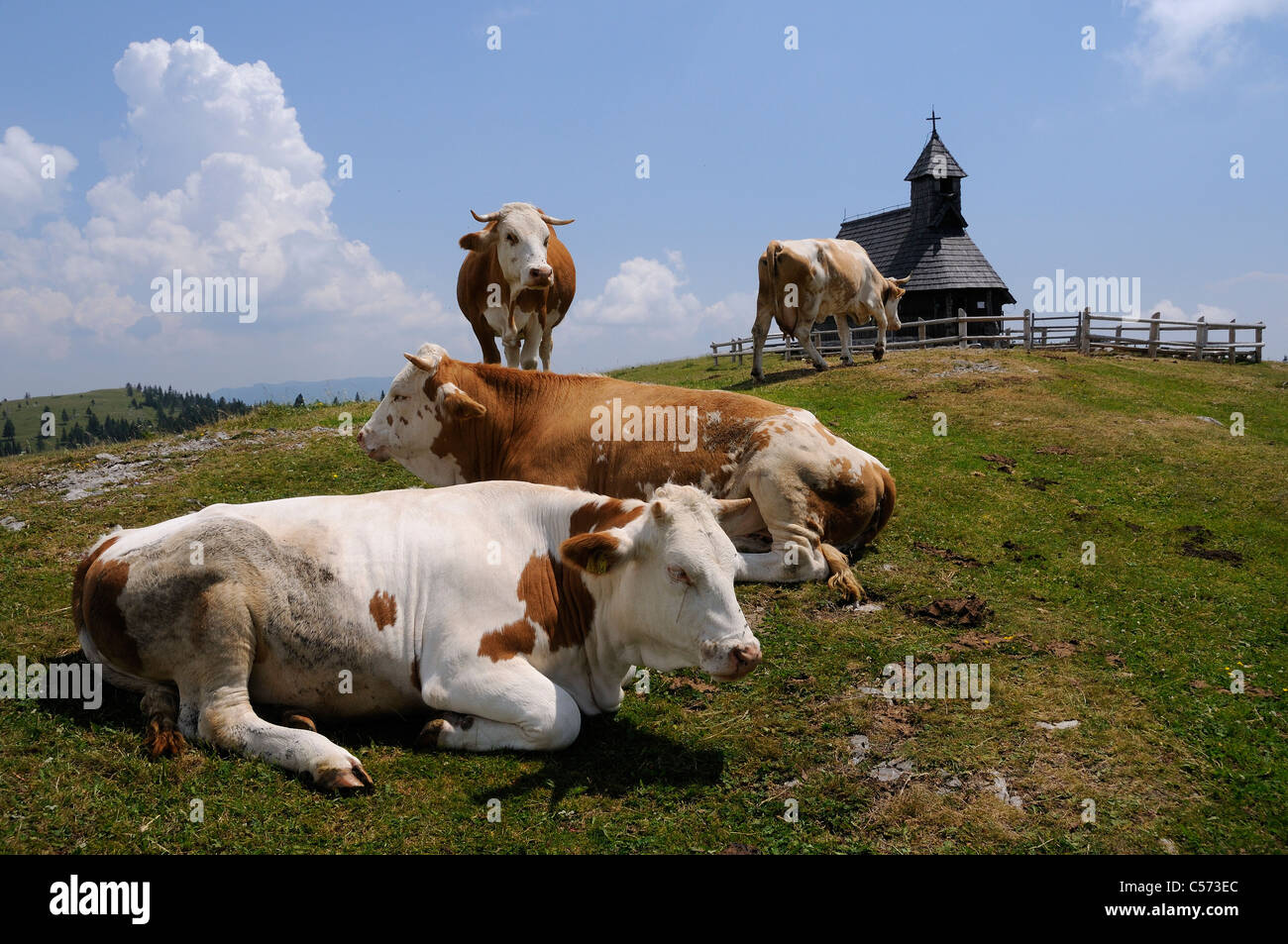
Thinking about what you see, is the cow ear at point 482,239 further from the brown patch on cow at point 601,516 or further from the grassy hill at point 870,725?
the brown patch on cow at point 601,516

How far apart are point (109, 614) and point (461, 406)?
13.2 feet

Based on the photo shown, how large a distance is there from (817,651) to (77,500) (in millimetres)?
9129

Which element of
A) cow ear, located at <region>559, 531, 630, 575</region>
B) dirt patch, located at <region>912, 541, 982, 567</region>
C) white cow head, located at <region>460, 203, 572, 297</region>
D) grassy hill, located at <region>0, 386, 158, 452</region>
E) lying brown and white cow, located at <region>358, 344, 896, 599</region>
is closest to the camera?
cow ear, located at <region>559, 531, 630, 575</region>

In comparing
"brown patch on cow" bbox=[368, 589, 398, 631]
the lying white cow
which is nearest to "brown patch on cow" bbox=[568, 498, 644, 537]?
the lying white cow

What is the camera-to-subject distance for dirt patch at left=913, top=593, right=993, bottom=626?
771 centimetres

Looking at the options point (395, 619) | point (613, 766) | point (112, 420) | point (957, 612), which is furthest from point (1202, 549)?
point (112, 420)

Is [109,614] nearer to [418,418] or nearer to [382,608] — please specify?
[382,608]

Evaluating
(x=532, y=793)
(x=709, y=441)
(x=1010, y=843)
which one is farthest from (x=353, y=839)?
(x=709, y=441)

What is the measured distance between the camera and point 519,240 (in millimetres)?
13562

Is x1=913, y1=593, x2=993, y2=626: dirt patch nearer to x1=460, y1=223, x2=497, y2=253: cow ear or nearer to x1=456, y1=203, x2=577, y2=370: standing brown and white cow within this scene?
x1=456, y1=203, x2=577, y2=370: standing brown and white cow

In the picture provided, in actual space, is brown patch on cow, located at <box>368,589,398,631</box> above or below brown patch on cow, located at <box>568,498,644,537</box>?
below

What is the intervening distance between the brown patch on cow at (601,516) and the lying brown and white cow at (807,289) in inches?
654

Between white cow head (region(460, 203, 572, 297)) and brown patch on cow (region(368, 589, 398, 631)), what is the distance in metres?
8.43
